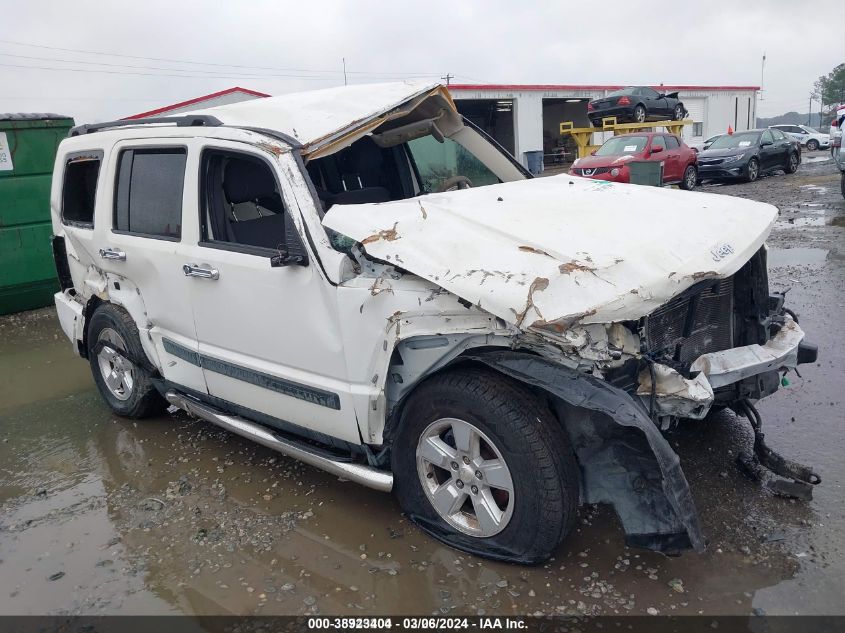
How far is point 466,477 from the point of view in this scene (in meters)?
2.94

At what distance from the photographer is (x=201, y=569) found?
10.3 feet

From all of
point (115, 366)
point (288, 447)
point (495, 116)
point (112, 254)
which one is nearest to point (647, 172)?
point (115, 366)

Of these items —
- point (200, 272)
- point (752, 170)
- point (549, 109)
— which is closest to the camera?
point (200, 272)

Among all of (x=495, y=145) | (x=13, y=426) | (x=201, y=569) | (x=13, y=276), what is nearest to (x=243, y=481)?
(x=201, y=569)

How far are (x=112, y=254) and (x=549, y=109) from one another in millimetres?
37726

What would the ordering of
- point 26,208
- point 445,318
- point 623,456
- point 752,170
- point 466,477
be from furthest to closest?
1. point 752,170
2. point 26,208
3. point 466,477
4. point 445,318
5. point 623,456

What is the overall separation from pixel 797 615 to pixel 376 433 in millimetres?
1838

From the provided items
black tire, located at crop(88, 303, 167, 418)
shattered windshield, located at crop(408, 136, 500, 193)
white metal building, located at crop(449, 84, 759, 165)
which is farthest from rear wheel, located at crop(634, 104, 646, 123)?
black tire, located at crop(88, 303, 167, 418)

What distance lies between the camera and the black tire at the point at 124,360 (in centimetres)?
439

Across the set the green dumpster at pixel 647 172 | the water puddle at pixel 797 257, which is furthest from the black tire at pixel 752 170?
the water puddle at pixel 797 257

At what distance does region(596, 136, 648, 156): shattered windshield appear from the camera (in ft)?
53.1

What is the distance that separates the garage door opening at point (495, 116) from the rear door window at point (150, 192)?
27042mm

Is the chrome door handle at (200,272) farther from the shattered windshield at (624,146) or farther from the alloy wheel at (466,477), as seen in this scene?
the shattered windshield at (624,146)

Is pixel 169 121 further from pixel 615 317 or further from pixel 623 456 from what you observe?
pixel 623 456
